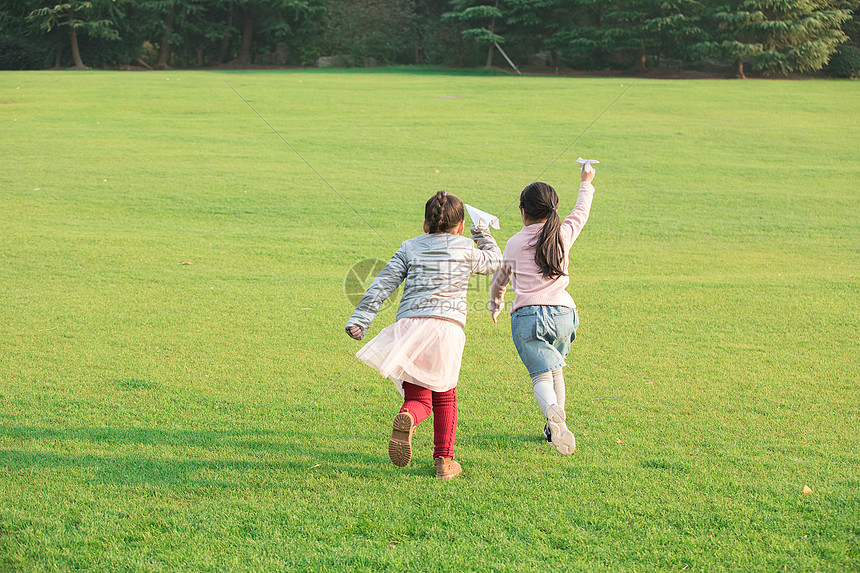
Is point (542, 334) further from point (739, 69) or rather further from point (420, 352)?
point (739, 69)

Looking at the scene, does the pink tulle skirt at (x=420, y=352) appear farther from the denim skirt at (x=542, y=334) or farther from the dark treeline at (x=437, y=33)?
the dark treeline at (x=437, y=33)

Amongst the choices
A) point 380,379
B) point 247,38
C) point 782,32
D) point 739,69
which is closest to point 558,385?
point 380,379

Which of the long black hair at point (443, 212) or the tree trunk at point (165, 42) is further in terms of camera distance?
the tree trunk at point (165, 42)

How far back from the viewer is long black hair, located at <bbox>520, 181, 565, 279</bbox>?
13.6ft

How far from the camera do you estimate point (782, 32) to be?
29.0 m

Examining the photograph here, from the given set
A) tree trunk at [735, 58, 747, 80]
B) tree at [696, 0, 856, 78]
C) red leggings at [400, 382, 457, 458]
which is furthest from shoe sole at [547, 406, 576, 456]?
tree trunk at [735, 58, 747, 80]

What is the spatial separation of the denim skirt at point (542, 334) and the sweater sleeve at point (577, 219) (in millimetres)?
416

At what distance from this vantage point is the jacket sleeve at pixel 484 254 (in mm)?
4102

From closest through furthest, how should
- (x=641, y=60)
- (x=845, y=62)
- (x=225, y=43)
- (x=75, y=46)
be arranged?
(x=845, y=62)
(x=641, y=60)
(x=75, y=46)
(x=225, y=43)

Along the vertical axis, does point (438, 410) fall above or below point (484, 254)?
below

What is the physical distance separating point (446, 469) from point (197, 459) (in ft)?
4.53

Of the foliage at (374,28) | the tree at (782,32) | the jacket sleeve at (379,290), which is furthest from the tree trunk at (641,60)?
the jacket sleeve at (379,290)

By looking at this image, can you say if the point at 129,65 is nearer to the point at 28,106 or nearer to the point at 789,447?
the point at 28,106

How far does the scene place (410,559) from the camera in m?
3.17
